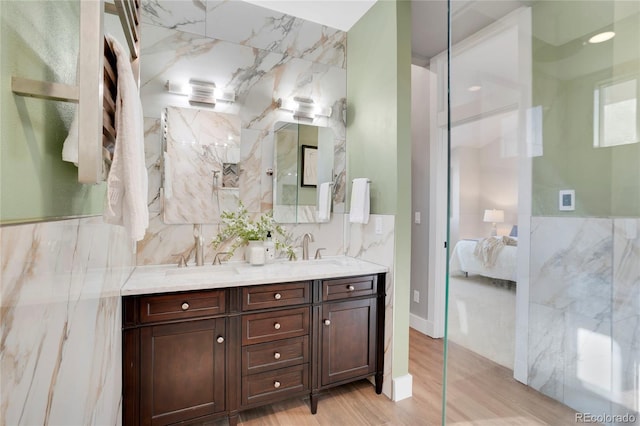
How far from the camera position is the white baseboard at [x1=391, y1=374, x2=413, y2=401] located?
207cm

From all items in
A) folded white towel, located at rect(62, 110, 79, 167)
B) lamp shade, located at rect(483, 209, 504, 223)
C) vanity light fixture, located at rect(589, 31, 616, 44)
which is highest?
vanity light fixture, located at rect(589, 31, 616, 44)

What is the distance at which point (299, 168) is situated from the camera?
2506 millimetres

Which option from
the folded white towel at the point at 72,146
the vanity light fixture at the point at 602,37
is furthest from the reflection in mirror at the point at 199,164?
the vanity light fixture at the point at 602,37

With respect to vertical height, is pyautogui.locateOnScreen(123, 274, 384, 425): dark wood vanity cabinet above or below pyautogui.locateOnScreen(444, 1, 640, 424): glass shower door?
below

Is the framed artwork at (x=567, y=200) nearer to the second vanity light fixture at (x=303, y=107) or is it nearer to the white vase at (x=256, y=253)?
the white vase at (x=256, y=253)

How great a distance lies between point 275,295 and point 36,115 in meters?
1.48

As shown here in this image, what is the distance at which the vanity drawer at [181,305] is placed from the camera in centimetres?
153

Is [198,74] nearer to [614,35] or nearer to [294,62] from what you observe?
[294,62]

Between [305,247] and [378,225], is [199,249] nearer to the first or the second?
[305,247]

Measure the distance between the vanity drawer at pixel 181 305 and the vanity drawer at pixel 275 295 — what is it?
14cm

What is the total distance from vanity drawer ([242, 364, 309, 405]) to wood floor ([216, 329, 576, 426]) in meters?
0.19

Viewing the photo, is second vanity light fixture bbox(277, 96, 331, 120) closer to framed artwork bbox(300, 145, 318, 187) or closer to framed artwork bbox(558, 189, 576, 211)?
framed artwork bbox(300, 145, 318, 187)

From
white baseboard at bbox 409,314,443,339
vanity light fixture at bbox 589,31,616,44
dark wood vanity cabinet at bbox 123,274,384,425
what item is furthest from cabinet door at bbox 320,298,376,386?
vanity light fixture at bbox 589,31,616,44

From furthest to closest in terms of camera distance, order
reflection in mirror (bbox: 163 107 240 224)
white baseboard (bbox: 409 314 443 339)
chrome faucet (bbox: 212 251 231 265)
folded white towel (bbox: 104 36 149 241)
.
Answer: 1. white baseboard (bbox: 409 314 443 339)
2. chrome faucet (bbox: 212 251 231 265)
3. reflection in mirror (bbox: 163 107 240 224)
4. folded white towel (bbox: 104 36 149 241)
